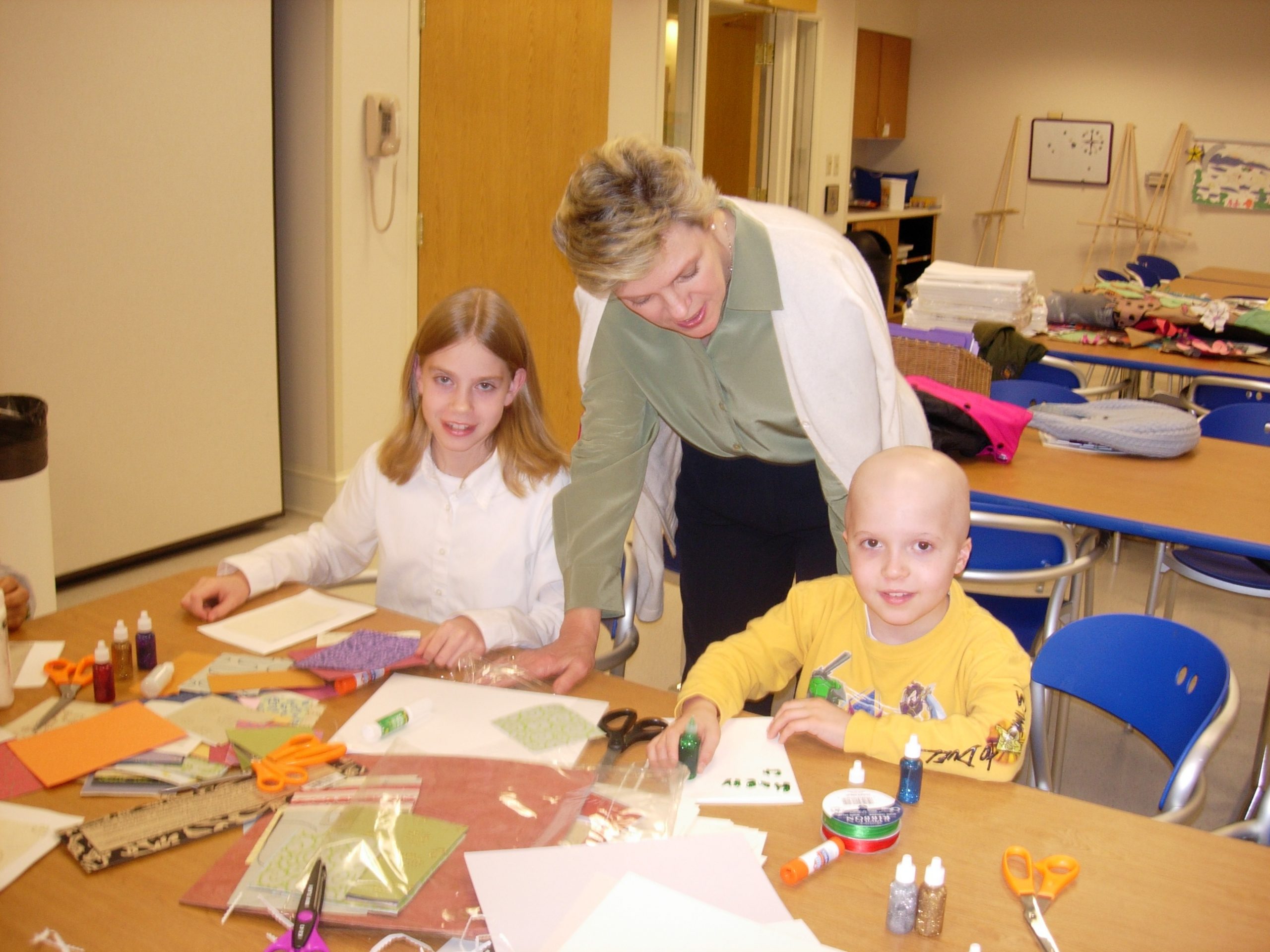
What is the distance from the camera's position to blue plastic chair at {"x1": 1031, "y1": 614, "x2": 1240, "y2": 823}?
1570 mm

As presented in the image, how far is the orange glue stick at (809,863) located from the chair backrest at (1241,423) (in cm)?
269

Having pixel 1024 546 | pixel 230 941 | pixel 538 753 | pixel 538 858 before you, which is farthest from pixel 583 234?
pixel 1024 546

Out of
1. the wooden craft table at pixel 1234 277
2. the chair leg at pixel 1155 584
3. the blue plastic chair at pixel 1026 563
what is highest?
the wooden craft table at pixel 1234 277

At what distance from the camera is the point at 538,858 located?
1.07 m

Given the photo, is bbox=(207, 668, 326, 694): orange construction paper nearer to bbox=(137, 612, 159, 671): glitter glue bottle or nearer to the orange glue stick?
bbox=(137, 612, 159, 671): glitter glue bottle

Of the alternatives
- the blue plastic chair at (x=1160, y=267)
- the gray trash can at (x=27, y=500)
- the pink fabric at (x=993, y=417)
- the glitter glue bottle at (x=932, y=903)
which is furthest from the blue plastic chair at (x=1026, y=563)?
the blue plastic chair at (x=1160, y=267)

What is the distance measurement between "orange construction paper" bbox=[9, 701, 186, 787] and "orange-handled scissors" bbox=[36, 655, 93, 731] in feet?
0.33

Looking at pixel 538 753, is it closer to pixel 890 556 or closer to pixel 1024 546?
pixel 890 556

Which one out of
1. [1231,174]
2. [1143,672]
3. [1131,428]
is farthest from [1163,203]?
[1143,672]

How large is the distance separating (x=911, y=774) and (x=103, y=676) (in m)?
1.02

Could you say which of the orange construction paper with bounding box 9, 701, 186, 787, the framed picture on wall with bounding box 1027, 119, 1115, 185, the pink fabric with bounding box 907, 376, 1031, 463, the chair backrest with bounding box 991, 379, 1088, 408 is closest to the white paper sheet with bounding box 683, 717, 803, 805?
the orange construction paper with bounding box 9, 701, 186, 787

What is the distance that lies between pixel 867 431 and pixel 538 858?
89 centimetres

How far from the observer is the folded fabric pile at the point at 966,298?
12.7 feet

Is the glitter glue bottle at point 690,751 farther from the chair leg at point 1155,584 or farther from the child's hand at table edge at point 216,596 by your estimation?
the chair leg at point 1155,584
